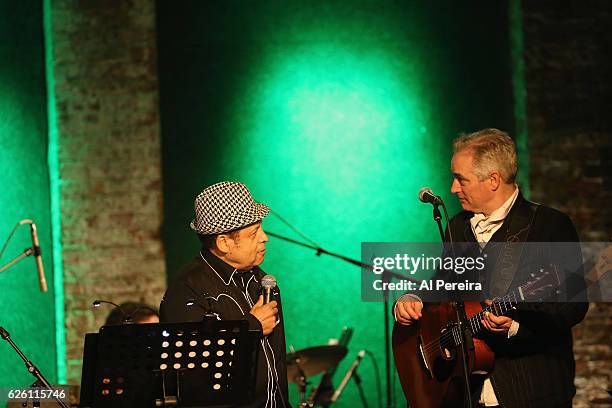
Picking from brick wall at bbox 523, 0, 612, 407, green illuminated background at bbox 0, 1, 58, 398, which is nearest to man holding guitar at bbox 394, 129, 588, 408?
brick wall at bbox 523, 0, 612, 407

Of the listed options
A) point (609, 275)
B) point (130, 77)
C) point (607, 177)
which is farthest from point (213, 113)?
point (609, 275)

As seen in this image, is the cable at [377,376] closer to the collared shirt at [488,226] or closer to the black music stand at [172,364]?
the collared shirt at [488,226]

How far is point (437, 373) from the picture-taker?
4.64 m

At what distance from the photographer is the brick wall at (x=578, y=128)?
657 cm

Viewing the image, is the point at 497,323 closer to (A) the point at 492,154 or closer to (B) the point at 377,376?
(A) the point at 492,154

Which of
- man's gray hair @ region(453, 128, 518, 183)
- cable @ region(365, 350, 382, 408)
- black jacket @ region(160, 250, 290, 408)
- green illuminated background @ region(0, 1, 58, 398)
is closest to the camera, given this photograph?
black jacket @ region(160, 250, 290, 408)

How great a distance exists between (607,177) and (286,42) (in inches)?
105

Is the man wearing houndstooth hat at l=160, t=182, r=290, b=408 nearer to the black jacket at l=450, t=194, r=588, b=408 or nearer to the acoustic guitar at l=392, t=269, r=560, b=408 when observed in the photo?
the acoustic guitar at l=392, t=269, r=560, b=408

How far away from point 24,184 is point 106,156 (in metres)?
0.62

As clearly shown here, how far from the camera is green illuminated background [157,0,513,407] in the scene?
276 inches

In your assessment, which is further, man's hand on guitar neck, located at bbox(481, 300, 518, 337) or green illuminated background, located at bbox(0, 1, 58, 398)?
green illuminated background, located at bbox(0, 1, 58, 398)

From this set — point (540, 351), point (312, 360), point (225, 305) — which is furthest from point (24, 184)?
point (540, 351)

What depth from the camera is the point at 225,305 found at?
399cm

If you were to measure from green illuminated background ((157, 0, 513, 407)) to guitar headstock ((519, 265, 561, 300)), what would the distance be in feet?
9.76
